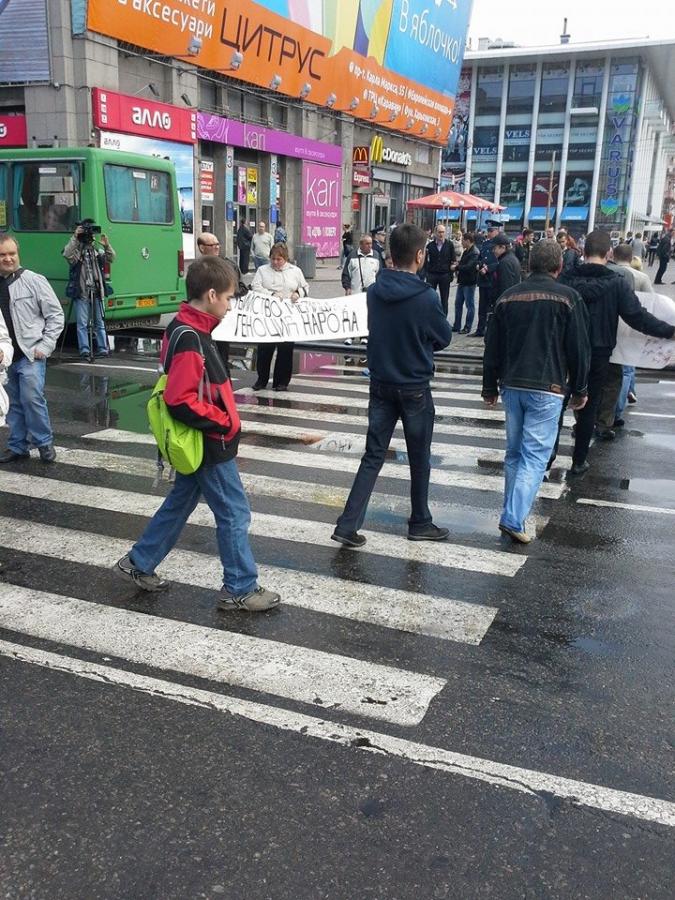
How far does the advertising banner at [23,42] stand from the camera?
2047cm

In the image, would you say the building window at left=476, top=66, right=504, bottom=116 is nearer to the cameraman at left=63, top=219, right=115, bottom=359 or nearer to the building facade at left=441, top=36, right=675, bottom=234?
the building facade at left=441, top=36, right=675, bottom=234

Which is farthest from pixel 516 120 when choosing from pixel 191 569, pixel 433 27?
pixel 191 569

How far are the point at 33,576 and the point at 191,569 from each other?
0.93 meters

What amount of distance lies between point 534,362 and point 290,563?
6.83ft

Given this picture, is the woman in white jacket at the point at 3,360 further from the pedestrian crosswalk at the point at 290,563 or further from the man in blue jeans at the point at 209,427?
the man in blue jeans at the point at 209,427

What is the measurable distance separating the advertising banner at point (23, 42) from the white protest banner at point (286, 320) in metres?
13.6

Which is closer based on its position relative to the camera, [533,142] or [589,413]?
[589,413]

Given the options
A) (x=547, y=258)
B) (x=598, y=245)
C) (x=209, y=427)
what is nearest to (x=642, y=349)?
(x=598, y=245)

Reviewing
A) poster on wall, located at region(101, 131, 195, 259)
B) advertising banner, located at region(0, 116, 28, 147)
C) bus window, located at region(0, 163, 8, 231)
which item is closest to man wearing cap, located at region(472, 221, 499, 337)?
bus window, located at region(0, 163, 8, 231)

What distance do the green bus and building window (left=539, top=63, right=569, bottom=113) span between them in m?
84.4

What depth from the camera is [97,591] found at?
485cm

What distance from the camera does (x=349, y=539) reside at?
5.60 meters

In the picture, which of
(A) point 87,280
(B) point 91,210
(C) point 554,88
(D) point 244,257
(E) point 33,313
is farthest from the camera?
(C) point 554,88

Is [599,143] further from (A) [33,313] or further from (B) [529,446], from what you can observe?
(B) [529,446]
